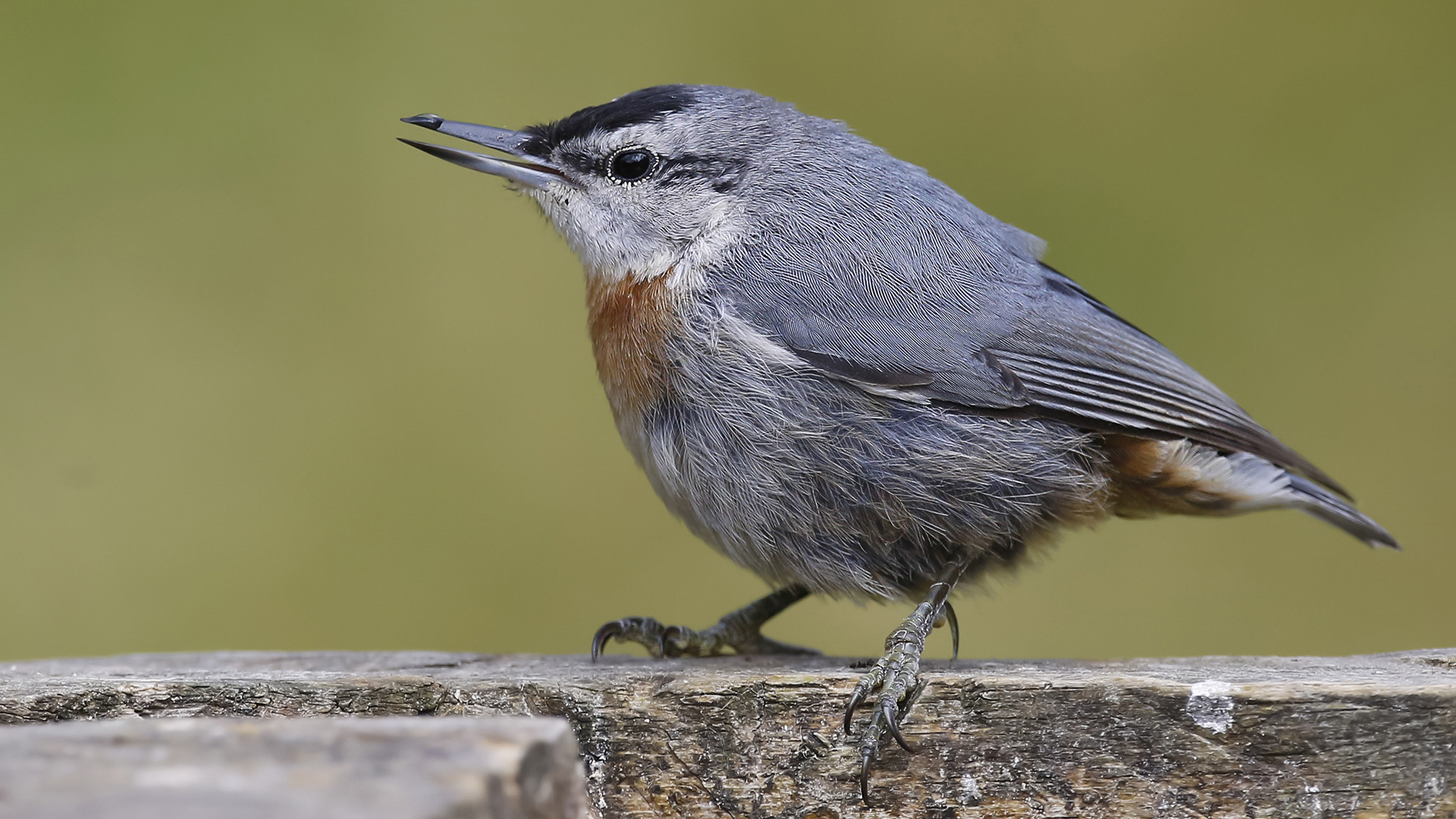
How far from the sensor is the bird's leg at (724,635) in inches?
113

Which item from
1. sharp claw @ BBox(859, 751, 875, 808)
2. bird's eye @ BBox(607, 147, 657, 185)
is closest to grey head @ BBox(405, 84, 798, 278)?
bird's eye @ BBox(607, 147, 657, 185)

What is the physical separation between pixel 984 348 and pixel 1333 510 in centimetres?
103

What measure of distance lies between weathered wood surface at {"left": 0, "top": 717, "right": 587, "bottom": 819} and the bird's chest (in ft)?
4.06

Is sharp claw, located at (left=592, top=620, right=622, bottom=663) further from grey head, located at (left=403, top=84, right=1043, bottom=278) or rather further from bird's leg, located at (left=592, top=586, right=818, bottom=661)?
grey head, located at (left=403, top=84, right=1043, bottom=278)

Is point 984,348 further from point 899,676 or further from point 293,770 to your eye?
point 293,770

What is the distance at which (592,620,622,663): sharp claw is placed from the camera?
2.62 metres

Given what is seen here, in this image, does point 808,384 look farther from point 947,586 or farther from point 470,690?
point 470,690

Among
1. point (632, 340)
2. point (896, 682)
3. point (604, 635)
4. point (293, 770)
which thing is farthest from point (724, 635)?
point (293, 770)

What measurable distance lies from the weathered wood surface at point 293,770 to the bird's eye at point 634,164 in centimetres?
164

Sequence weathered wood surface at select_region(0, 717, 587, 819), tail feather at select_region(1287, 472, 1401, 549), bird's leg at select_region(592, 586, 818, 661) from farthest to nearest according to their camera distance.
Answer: bird's leg at select_region(592, 586, 818, 661)
tail feather at select_region(1287, 472, 1401, 549)
weathered wood surface at select_region(0, 717, 587, 819)

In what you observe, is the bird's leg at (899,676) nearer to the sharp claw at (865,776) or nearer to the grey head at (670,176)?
the sharp claw at (865,776)

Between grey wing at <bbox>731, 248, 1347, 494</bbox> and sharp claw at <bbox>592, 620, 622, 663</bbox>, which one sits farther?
sharp claw at <bbox>592, 620, 622, 663</bbox>

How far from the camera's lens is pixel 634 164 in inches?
106

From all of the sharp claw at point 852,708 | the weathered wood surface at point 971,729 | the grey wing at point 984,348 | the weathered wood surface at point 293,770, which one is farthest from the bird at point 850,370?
the weathered wood surface at point 293,770
